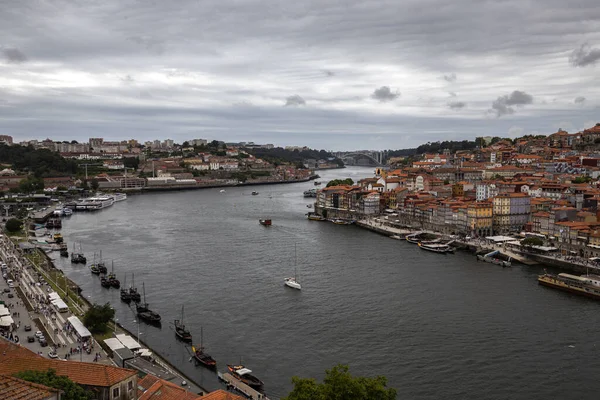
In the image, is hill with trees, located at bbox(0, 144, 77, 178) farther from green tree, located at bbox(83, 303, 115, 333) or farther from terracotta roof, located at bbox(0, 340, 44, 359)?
terracotta roof, located at bbox(0, 340, 44, 359)

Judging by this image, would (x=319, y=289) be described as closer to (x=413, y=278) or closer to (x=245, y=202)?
(x=413, y=278)

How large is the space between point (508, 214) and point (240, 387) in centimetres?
1607

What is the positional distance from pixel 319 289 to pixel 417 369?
4.86 metres

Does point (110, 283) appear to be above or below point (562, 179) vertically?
below

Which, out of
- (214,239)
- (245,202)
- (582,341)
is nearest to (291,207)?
(245,202)

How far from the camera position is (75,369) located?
5633 millimetres

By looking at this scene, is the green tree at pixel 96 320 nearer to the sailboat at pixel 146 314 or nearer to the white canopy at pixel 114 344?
the white canopy at pixel 114 344

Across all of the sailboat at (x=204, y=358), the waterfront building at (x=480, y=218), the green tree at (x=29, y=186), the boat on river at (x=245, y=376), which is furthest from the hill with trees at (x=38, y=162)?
the boat on river at (x=245, y=376)

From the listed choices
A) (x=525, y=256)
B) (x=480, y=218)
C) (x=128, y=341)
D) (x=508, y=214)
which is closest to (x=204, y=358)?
(x=128, y=341)

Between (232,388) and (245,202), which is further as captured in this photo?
(245,202)

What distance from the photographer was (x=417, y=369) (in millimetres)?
8570

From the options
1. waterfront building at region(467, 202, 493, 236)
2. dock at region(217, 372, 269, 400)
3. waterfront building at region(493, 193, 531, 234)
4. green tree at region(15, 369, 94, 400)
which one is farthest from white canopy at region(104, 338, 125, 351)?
waterfront building at region(493, 193, 531, 234)

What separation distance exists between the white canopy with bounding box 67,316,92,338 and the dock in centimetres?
258

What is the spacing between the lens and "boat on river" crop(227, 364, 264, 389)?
794cm
